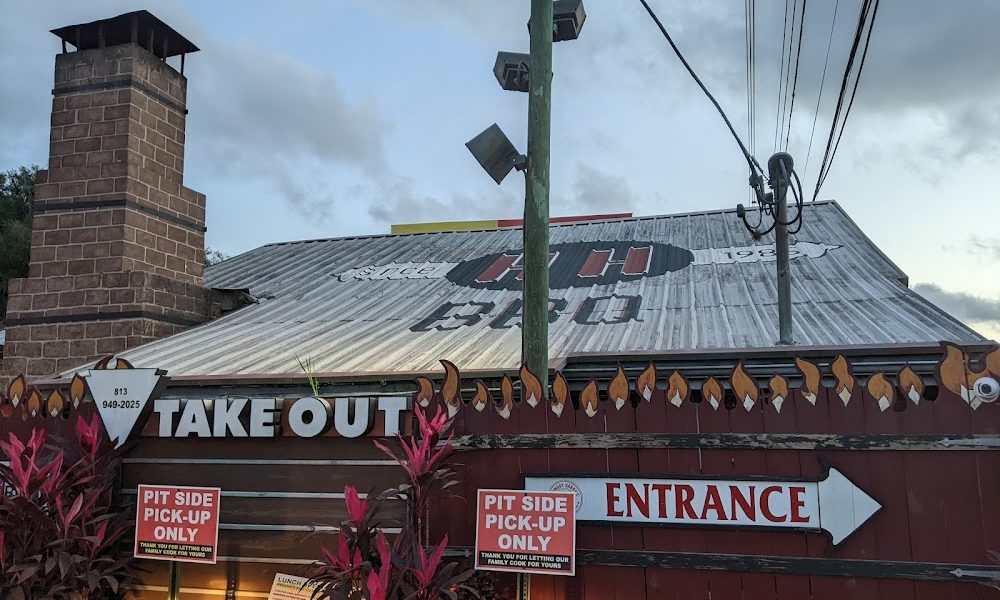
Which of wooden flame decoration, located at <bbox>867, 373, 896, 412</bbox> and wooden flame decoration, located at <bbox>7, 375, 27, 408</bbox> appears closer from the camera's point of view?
wooden flame decoration, located at <bbox>867, 373, 896, 412</bbox>

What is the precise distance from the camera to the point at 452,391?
21.1ft

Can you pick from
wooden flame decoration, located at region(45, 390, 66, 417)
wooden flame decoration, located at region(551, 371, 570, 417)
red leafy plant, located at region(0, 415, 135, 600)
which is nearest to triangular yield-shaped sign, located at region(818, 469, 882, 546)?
wooden flame decoration, located at region(551, 371, 570, 417)

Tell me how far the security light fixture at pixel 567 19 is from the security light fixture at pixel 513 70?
47cm

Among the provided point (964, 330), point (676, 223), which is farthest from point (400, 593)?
point (676, 223)

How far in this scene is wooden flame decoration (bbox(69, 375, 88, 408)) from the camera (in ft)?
24.8

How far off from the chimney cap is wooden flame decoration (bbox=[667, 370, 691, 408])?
30.9 feet

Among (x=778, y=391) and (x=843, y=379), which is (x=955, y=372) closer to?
(x=843, y=379)

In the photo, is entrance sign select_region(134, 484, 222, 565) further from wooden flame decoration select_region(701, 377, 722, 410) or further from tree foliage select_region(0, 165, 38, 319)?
tree foliage select_region(0, 165, 38, 319)

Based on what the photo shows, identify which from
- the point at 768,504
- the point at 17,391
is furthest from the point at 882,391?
the point at 17,391

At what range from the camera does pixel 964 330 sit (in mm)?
7605

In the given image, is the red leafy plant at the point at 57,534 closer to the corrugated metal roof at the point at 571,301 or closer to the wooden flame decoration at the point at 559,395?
the corrugated metal roof at the point at 571,301

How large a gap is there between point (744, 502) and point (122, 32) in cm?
1065

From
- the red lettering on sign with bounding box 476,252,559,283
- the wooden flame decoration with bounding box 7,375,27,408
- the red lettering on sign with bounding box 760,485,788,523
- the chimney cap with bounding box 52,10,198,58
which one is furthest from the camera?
the red lettering on sign with bounding box 476,252,559,283

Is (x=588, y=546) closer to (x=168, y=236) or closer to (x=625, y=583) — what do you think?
(x=625, y=583)
